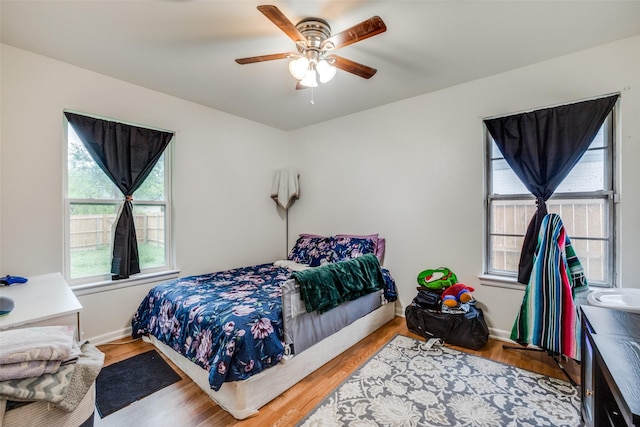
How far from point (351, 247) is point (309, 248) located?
0.64 m

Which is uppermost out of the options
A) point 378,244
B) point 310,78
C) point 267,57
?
point 267,57

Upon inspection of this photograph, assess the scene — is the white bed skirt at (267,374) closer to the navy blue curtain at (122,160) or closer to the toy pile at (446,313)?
the toy pile at (446,313)

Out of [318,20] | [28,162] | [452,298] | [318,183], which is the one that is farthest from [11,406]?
[318,183]

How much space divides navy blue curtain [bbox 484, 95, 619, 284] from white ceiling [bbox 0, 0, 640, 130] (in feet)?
1.60

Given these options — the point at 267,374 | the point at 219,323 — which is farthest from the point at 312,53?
the point at 267,374

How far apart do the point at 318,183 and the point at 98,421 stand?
317cm

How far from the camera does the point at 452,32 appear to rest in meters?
2.00

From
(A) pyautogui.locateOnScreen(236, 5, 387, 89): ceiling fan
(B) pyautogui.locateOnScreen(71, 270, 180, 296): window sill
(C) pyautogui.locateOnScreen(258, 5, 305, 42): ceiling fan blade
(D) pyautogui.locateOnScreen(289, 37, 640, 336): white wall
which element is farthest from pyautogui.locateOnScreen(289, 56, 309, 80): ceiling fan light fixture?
(B) pyautogui.locateOnScreen(71, 270, 180, 296): window sill

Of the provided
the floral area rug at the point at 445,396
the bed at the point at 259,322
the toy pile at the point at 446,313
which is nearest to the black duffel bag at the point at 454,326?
the toy pile at the point at 446,313

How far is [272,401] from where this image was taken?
5.96 feet

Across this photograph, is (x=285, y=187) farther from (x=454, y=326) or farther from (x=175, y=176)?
(x=454, y=326)

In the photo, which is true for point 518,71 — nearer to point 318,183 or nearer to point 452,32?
point 452,32

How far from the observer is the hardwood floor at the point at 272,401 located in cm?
165

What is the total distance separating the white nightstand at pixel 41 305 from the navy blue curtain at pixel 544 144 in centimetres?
323
